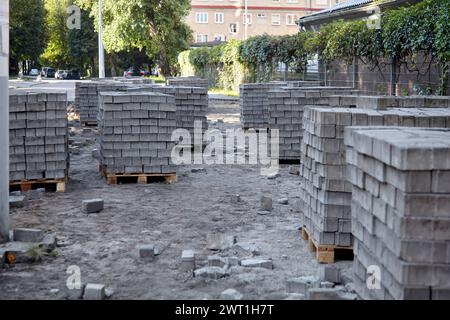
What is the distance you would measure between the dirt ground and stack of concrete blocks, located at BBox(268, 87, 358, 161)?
32.6 inches

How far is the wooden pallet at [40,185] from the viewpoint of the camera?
1209 cm

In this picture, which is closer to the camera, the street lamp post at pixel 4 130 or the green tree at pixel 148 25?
the street lamp post at pixel 4 130

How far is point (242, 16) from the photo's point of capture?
85188mm

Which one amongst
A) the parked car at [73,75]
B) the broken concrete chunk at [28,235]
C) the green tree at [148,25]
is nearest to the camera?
the broken concrete chunk at [28,235]

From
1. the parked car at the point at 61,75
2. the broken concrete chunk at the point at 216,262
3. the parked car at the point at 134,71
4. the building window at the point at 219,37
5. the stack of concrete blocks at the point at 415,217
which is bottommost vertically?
the broken concrete chunk at the point at 216,262

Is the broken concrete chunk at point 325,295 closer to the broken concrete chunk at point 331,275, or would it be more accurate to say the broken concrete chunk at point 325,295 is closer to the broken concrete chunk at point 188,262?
the broken concrete chunk at point 331,275

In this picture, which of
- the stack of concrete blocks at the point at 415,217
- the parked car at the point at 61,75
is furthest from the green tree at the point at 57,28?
the stack of concrete blocks at the point at 415,217

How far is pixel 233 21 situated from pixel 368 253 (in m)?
82.2

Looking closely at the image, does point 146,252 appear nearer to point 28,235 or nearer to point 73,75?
point 28,235

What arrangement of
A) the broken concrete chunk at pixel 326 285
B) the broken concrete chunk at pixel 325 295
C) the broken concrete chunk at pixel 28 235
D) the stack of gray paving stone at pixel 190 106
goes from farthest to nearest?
the stack of gray paving stone at pixel 190 106, the broken concrete chunk at pixel 28 235, the broken concrete chunk at pixel 326 285, the broken concrete chunk at pixel 325 295

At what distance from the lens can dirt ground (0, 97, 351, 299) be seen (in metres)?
7.06

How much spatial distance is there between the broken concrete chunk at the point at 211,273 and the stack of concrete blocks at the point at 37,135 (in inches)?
226

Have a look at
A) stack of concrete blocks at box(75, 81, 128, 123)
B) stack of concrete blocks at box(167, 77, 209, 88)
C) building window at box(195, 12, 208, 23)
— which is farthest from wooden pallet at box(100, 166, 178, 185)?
building window at box(195, 12, 208, 23)

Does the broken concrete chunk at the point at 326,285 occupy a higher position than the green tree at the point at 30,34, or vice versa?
the green tree at the point at 30,34
